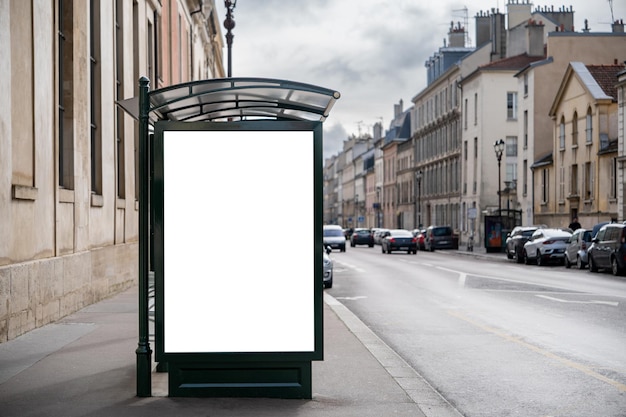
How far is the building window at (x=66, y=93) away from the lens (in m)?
15.1

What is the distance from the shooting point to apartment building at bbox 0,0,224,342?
11.3 meters

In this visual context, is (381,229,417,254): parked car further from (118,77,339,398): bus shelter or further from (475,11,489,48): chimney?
(118,77,339,398): bus shelter

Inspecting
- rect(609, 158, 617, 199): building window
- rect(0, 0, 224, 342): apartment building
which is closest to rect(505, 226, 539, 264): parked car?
rect(609, 158, 617, 199): building window

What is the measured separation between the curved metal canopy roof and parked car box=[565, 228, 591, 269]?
26974mm

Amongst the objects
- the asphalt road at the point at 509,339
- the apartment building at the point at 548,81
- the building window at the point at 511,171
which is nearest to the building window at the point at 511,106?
the building window at the point at 511,171

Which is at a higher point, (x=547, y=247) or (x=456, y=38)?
(x=456, y=38)

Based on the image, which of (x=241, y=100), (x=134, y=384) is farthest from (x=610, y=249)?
(x=134, y=384)

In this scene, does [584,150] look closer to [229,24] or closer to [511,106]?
[511,106]

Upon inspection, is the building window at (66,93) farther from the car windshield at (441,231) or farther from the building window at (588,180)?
the car windshield at (441,231)

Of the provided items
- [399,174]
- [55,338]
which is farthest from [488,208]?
[55,338]

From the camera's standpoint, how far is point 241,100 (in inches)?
320

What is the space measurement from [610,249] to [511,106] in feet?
131

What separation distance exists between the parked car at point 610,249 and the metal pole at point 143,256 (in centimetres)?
2376

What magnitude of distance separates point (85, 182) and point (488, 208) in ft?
178
